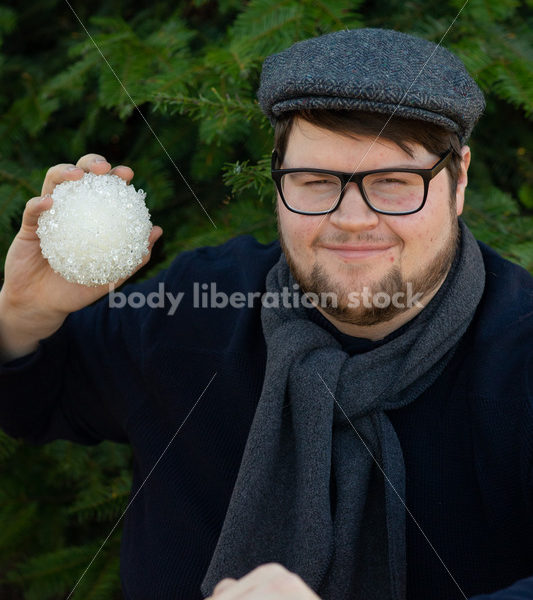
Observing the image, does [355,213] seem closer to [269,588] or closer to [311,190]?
[311,190]

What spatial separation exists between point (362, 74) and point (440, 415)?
2.49ft

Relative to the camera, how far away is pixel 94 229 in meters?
1.47

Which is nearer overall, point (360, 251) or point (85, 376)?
point (360, 251)

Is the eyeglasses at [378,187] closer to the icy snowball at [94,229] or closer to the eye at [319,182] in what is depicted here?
the eye at [319,182]

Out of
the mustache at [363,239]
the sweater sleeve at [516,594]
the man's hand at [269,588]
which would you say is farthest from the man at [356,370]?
the man's hand at [269,588]

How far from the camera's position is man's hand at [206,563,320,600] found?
903mm

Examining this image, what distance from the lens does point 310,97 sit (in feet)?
4.75

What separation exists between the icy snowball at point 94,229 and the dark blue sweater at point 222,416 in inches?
12.6

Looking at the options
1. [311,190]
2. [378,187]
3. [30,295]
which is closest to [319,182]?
[311,190]

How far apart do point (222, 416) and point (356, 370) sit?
1.33 ft

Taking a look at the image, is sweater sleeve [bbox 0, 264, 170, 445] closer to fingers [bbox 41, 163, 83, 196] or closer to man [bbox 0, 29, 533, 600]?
man [bbox 0, 29, 533, 600]

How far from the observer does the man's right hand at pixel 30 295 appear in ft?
5.57

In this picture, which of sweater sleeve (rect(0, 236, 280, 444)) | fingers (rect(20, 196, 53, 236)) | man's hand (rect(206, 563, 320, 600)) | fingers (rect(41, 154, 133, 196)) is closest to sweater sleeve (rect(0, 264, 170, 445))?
sweater sleeve (rect(0, 236, 280, 444))

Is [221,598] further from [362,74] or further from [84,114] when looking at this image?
[84,114]
